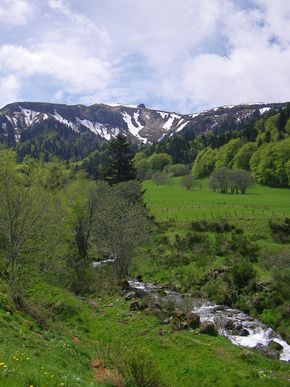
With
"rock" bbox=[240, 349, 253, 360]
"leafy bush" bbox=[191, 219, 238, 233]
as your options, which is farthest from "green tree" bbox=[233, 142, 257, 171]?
"rock" bbox=[240, 349, 253, 360]

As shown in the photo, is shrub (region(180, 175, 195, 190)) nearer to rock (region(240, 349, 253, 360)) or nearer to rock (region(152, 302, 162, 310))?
rock (region(152, 302, 162, 310))

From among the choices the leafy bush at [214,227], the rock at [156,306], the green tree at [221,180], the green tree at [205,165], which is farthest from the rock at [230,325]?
the green tree at [205,165]

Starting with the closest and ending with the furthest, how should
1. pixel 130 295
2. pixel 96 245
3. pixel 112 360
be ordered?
pixel 112 360 → pixel 130 295 → pixel 96 245

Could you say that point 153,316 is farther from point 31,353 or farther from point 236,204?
point 236,204

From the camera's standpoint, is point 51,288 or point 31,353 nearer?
point 31,353

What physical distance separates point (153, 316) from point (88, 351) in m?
9.81

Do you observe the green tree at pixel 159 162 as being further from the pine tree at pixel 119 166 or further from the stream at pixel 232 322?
the stream at pixel 232 322

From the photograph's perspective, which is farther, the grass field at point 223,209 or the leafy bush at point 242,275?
the grass field at point 223,209

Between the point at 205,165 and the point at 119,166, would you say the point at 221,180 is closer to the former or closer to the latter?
the point at 205,165

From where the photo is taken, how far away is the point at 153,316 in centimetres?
2612

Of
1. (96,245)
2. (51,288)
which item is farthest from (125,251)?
(51,288)

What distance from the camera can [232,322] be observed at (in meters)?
27.7

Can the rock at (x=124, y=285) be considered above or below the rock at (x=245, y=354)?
below

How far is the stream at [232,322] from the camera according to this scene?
24886 millimetres
